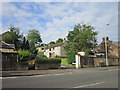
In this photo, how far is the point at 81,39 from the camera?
34719 mm

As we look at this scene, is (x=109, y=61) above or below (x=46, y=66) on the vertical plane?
below

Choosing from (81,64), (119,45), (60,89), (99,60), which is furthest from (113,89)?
(119,45)

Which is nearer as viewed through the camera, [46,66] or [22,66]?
[22,66]

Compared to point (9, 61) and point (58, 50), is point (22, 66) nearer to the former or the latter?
point (9, 61)

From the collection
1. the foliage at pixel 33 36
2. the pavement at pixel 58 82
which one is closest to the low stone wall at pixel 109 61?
the pavement at pixel 58 82

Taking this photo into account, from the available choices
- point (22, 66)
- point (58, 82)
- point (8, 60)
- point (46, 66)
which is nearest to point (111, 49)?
point (46, 66)

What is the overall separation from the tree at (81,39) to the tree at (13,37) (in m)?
23.0

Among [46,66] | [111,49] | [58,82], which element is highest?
[111,49]

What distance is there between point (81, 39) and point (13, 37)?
28.9 m

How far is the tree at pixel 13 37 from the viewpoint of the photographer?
1887 inches

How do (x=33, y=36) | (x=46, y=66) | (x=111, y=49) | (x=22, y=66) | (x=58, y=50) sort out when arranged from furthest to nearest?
(x=33, y=36)
(x=58, y=50)
(x=111, y=49)
(x=46, y=66)
(x=22, y=66)

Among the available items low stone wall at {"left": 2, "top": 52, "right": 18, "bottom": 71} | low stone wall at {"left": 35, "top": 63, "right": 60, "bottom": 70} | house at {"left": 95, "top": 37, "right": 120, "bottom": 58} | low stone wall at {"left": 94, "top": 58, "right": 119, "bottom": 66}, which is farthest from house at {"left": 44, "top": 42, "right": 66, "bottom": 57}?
low stone wall at {"left": 2, "top": 52, "right": 18, "bottom": 71}

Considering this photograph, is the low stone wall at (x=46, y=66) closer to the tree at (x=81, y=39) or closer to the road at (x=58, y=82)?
the road at (x=58, y=82)

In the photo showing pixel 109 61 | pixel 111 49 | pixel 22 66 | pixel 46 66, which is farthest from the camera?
pixel 111 49
